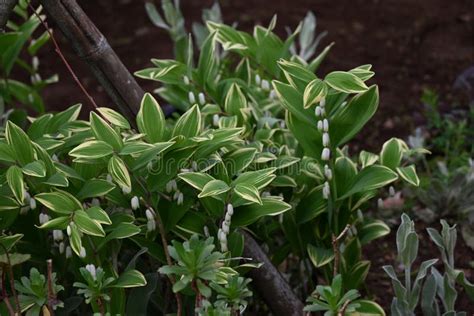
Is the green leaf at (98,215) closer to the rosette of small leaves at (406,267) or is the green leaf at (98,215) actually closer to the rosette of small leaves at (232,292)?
the rosette of small leaves at (232,292)

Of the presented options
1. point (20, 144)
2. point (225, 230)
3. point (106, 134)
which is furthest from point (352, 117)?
point (20, 144)

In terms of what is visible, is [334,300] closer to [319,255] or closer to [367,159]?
[319,255]

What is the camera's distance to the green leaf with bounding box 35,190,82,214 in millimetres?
2291

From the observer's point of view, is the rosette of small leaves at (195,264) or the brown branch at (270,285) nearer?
the rosette of small leaves at (195,264)

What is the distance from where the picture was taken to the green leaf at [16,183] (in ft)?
7.33

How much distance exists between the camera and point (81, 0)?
5.47 meters

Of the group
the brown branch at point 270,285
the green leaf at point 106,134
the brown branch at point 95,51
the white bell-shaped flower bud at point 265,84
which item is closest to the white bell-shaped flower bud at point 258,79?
the white bell-shaped flower bud at point 265,84

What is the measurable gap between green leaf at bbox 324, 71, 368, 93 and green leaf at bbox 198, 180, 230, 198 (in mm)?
399

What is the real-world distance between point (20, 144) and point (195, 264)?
59 centimetres

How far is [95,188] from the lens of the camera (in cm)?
242

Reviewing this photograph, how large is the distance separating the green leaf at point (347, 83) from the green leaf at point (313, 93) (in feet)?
0.08

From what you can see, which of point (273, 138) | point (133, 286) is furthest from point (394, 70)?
point (133, 286)

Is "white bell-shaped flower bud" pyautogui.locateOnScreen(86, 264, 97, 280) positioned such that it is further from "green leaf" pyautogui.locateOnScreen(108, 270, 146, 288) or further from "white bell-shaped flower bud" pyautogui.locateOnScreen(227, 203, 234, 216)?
"white bell-shaped flower bud" pyautogui.locateOnScreen(227, 203, 234, 216)

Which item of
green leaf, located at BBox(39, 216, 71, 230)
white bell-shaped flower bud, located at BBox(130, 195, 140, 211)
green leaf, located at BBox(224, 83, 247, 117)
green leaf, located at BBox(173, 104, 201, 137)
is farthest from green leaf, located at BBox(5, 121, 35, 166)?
green leaf, located at BBox(224, 83, 247, 117)
